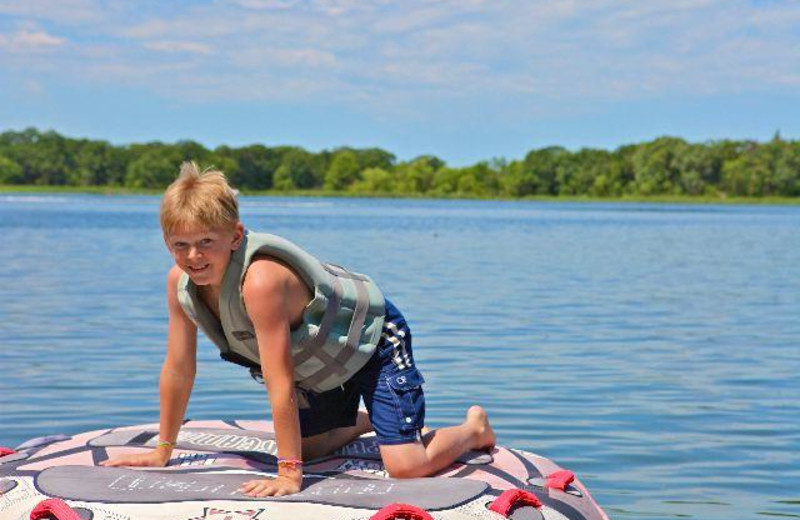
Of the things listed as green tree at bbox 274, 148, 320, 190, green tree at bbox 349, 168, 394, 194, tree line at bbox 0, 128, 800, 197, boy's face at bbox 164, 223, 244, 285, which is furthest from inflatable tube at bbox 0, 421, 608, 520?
green tree at bbox 349, 168, 394, 194

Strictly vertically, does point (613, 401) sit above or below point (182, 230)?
below

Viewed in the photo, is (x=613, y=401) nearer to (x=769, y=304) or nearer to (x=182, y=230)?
(x=182, y=230)

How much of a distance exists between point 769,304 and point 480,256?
37.9 ft

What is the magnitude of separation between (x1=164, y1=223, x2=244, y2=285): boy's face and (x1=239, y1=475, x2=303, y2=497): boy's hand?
2.35ft

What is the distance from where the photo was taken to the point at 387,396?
4820 mm

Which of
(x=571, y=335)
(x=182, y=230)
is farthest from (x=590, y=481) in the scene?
(x=571, y=335)

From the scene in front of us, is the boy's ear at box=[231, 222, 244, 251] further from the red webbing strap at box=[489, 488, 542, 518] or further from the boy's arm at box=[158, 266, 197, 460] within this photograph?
the red webbing strap at box=[489, 488, 542, 518]

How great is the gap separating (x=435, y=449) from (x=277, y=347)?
2.62 feet

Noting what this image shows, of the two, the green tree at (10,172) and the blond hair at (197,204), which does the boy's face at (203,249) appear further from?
the green tree at (10,172)

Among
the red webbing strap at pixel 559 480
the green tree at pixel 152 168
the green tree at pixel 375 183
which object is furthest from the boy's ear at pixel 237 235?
the green tree at pixel 375 183

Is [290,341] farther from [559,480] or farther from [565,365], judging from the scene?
[565,365]

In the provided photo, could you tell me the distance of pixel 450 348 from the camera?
37.9ft

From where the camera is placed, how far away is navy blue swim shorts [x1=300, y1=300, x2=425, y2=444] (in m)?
4.78

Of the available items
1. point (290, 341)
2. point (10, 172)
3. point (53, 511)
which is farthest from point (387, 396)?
point (10, 172)
